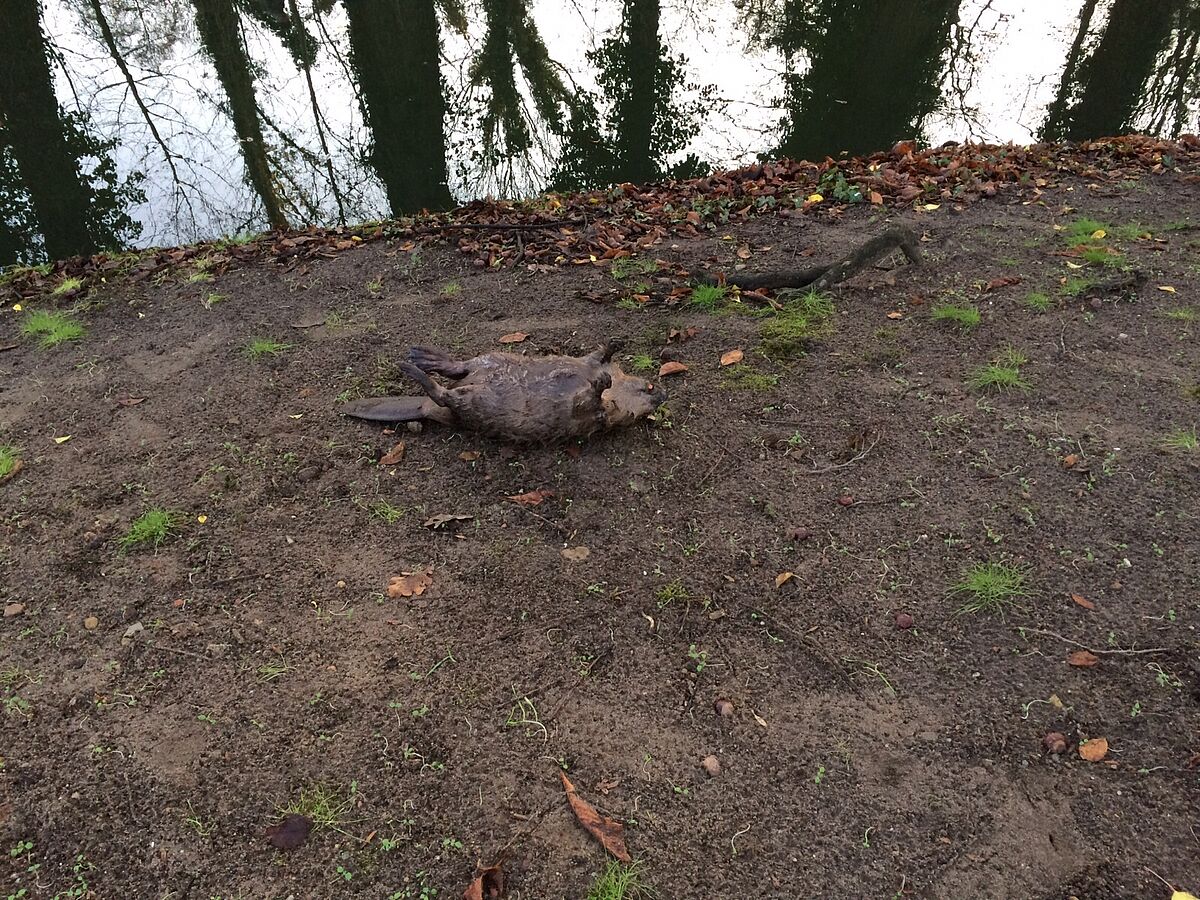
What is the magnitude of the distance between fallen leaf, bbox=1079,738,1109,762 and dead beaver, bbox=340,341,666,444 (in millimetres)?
1906

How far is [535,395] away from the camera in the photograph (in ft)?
10.0

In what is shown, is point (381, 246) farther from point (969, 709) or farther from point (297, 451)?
point (969, 709)

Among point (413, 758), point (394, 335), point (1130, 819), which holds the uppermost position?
point (394, 335)

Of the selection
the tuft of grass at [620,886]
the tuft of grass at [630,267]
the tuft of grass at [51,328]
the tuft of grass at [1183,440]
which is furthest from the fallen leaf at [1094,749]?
the tuft of grass at [51,328]

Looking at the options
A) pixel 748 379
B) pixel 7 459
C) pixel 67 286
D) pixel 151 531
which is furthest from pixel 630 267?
pixel 67 286

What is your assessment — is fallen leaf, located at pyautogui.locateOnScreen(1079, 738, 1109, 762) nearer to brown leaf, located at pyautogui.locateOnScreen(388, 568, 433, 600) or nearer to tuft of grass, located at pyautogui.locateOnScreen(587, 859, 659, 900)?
tuft of grass, located at pyautogui.locateOnScreen(587, 859, 659, 900)

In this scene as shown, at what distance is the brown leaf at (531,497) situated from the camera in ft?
9.66

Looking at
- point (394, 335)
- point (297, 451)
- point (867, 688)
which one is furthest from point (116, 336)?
point (867, 688)

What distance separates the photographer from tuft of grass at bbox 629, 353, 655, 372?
146 inches

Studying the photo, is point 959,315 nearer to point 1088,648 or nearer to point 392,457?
point 1088,648

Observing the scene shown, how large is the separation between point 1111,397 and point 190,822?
3892 millimetres

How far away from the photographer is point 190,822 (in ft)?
6.47

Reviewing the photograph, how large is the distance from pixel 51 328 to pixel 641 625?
421 centimetres

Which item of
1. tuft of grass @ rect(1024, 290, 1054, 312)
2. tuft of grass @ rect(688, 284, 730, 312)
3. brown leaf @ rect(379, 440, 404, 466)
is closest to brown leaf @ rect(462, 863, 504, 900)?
brown leaf @ rect(379, 440, 404, 466)
